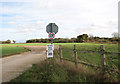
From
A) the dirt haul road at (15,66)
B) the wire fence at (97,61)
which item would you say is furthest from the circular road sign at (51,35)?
the dirt haul road at (15,66)

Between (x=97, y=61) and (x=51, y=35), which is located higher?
(x=51, y=35)

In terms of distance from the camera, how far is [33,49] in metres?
30.0

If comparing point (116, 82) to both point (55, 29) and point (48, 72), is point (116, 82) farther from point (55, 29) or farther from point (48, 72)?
point (55, 29)

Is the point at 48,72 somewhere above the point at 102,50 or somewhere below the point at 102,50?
below

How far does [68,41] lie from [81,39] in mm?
3070

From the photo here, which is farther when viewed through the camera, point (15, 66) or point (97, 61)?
point (97, 61)

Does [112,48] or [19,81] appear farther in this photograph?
[112,48]

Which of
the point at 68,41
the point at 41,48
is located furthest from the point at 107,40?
the point at 41,48

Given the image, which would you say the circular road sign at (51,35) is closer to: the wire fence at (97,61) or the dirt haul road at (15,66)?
the wire fence at (97,61)

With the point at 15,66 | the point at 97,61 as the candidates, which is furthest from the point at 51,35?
the point at 97,61

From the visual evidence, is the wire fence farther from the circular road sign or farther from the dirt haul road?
the dirt haul road

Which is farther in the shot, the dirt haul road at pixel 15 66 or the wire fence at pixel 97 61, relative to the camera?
the dirt haul road at pixel 15 66

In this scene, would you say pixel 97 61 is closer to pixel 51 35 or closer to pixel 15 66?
pixel 51 35

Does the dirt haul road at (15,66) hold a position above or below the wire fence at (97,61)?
below
